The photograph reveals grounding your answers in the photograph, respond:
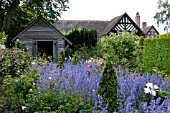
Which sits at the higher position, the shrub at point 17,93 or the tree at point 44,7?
the tree at point 44,7

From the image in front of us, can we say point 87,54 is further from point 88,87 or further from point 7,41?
point 88,87

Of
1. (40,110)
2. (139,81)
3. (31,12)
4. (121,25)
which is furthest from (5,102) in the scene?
(121,25)

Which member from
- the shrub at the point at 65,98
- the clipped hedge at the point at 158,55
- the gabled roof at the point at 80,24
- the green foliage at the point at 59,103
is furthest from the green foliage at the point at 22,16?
the green foliage at the point at 59,103

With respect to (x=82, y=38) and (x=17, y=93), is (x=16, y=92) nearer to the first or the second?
(x=17, y=93)

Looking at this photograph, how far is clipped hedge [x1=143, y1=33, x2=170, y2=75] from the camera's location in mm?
11068

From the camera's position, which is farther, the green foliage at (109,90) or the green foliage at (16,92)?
the green foliage at (16,92)

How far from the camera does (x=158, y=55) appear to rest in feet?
38.4

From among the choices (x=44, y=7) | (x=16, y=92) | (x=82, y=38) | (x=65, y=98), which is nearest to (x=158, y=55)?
(x=16, y=92)

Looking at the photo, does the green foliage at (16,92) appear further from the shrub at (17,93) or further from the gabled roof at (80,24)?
the gabled roof at (80,24)

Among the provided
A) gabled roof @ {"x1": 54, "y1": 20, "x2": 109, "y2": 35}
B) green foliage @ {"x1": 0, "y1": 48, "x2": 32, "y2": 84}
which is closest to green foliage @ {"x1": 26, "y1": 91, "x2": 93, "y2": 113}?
green foliage @ {"x1": 0, "y1": 48, "x2": 32, "y2": 84}

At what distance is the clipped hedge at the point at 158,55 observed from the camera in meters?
11.1

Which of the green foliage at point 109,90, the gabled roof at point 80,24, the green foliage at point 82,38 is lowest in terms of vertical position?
the green foliage at point 109,90

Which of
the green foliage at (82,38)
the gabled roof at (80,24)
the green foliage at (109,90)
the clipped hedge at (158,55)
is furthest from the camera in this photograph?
the gabled roof at (80,24)

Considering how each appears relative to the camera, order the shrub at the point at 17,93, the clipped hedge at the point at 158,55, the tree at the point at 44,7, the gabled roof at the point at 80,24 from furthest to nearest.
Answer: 1. the gabled roof at the point at 80,24
2. the tree at the point at 44,7
3. the clipped hedge at the point at 158,55
4. the shrub at the point at 17,93
